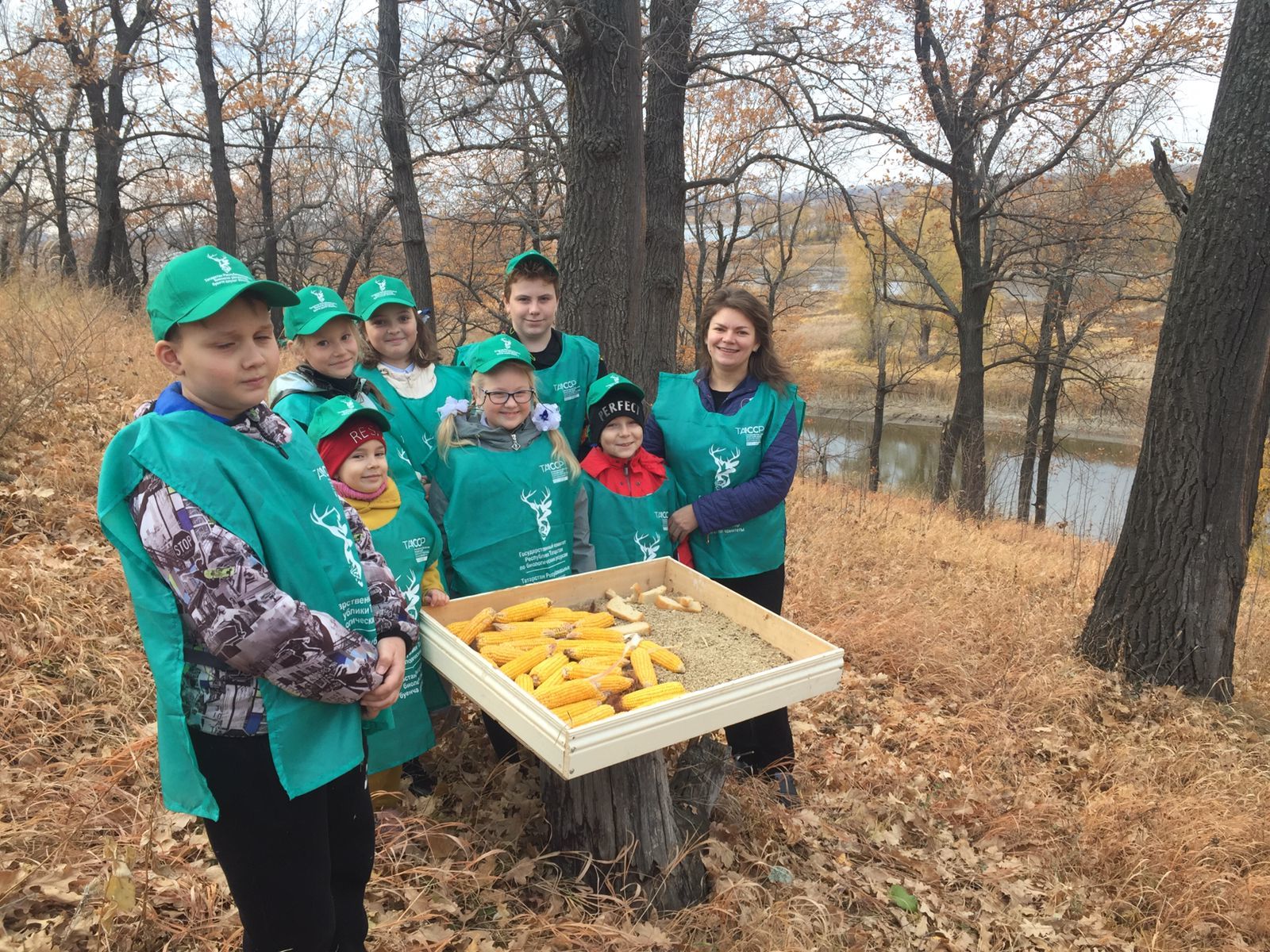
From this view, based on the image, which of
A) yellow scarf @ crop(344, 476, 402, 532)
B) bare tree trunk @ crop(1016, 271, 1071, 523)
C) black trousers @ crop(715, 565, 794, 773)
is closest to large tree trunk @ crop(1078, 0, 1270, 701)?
black trousers @ crop(715, 565, 794, 773)

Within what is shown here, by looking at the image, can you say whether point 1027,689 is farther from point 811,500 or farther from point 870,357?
point 870,357

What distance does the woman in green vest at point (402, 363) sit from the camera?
3740mm

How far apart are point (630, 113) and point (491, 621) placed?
4.34m

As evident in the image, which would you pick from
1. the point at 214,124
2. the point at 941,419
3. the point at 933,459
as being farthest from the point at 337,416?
the point at 941,419

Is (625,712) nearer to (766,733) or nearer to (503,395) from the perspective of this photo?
(503,395)

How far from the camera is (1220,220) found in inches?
203

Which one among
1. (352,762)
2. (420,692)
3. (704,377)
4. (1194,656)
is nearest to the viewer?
(352,762)

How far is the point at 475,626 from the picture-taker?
9.11 feet

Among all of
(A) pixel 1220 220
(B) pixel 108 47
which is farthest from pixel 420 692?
(B) pixel 108 47

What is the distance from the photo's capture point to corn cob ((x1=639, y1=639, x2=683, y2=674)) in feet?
8.55

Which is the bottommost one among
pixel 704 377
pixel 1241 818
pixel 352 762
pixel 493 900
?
pixel 1241 818

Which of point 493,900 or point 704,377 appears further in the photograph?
point 704,377

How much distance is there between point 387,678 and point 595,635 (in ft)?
2.92

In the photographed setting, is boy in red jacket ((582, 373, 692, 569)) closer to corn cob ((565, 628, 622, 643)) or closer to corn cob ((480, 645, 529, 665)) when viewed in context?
corn cob ((565, 628, 622, 643))
